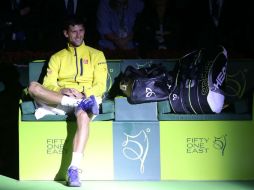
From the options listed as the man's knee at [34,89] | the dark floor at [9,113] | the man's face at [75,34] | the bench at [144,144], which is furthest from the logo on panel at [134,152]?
the dark floor at [9,113]

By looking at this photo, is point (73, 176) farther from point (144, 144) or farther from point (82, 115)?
point (144, 144)

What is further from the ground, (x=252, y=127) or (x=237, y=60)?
(x=237, y=60)

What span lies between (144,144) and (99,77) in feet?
2.16

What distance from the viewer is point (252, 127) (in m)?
5.32

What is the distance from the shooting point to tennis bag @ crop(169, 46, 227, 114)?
17.5 ft

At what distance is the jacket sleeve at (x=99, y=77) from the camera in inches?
217

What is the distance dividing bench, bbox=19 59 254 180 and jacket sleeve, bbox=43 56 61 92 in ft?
0.73

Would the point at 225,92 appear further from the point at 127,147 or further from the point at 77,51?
the point at 77,51

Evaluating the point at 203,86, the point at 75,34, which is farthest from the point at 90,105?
the point at 203,86

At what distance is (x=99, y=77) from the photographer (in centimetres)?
560

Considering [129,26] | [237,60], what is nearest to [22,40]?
[129,26]

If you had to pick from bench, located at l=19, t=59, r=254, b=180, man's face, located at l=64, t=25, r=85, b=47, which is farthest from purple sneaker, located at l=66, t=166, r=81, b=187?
man's face, located at l=64, t=25, r=85, b=47

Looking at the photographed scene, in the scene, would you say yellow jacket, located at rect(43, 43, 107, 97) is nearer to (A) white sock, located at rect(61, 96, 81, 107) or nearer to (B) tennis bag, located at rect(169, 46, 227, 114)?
(A) white sock, located at rect(61, 96, 81, 107)

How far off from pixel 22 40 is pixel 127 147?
2.19 meters
